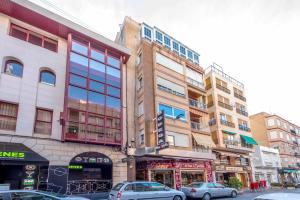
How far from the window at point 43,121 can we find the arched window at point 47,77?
2.22 meters

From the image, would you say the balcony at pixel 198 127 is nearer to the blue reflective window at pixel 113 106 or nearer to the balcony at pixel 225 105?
the balcony at pixel 225 105

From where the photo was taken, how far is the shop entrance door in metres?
20.9

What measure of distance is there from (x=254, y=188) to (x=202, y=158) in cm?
892

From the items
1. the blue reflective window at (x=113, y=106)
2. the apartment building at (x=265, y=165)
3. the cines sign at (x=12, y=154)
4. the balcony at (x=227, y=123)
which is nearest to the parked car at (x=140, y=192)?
the cines sign at (x=12, y=154)

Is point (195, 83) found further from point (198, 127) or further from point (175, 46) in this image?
point (198, 127)

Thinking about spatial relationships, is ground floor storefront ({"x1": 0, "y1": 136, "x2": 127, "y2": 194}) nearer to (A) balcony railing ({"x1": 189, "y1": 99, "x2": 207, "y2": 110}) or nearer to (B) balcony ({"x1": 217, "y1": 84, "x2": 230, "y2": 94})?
(A) balcony railing ({"x1": 189, "y1": 99, "x2": 207, "y2": 110})

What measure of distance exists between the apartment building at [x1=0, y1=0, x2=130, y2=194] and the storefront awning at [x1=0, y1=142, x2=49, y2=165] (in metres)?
0.05

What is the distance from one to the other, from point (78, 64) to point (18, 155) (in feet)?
26.6

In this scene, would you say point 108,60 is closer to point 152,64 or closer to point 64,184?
point 152,64

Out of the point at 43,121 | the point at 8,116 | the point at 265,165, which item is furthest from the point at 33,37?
the point at 265,165

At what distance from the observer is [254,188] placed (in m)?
26.1

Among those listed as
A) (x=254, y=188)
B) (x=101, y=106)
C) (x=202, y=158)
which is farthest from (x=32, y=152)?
(x=254, y=188)

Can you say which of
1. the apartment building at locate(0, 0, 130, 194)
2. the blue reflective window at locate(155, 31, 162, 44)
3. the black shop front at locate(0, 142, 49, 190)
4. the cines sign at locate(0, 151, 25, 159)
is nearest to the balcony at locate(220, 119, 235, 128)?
the blue reflective window at locate(155, 31, 162, 44)

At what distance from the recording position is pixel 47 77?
1727cm
